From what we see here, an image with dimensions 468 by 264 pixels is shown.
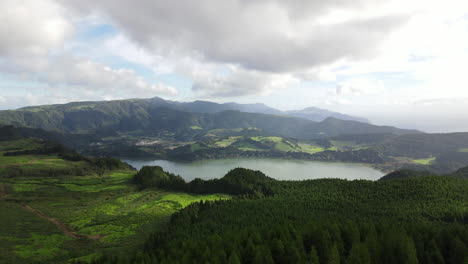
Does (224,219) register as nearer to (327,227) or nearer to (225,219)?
(225,219)

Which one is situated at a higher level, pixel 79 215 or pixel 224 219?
pixel 224 219

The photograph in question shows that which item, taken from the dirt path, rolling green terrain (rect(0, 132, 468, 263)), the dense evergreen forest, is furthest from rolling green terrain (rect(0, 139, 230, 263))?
the dense evergreen forest

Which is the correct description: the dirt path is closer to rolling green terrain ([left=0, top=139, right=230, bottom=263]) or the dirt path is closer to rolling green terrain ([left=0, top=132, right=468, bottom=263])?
rolling green terrain ([left=0, top=139, right=230, bottom=263])

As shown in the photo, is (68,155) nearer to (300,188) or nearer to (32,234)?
(32,234)

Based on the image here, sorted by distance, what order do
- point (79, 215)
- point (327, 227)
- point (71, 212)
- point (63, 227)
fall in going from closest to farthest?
point (327, 227), point (63, 227), point (79, 215), point (71, 212)

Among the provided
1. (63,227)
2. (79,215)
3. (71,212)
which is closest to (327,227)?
(63,227)

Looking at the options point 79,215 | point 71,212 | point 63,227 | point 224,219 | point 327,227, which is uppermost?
point 327,227

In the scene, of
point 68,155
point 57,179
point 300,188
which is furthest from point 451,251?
point 68,155

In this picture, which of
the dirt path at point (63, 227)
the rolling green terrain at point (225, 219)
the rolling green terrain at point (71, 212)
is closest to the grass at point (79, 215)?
the rolling green terrain at point (71, 212)
